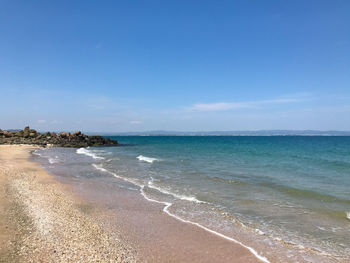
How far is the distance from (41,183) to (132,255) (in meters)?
11.2

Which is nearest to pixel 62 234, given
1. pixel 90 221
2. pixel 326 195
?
pixel 90 221

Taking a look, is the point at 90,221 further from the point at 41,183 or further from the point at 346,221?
the point at 346,221

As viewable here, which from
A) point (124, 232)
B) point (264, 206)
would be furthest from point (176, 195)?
point (124, 232)

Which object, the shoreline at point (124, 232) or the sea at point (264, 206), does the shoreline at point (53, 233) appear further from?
the sea at point (264, 206)

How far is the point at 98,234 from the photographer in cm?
759

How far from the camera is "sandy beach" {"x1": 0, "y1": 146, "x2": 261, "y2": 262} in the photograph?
624cm

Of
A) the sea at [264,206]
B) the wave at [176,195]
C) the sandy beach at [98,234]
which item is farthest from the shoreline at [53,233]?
the wave at [176,195]

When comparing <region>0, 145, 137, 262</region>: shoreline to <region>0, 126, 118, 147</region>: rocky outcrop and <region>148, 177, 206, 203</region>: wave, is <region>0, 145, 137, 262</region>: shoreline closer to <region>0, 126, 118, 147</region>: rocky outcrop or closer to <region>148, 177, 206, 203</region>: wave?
<region>148, 177, 206, 203</region>: wave

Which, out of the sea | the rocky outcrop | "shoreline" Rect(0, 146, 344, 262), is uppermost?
the rocky outcrop

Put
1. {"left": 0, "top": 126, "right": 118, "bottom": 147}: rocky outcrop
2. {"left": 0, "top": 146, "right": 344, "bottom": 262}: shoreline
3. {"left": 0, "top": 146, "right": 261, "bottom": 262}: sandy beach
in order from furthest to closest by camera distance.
Answer: {"left": 0, "top": 126, "right": 118, "bottom": 147}: rocky outcrop, {"left": 0, "top": 146, "right": 344, "bottom": 262}: shoreline, {"left": 0, "top": 146, "right": 261, "bottom": 262}: sandy beach

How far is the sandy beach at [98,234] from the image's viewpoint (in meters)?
6.24

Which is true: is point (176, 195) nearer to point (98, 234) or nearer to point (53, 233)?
point (98, 234)

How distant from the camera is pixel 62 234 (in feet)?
24.1

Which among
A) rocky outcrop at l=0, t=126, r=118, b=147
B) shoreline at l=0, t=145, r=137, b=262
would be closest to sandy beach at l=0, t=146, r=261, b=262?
shoreline at l=0, t=145, r=137, b=262
